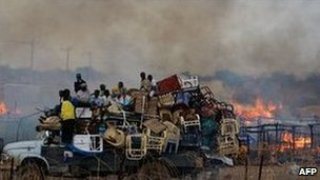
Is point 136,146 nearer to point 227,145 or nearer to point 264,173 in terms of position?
point 227,145

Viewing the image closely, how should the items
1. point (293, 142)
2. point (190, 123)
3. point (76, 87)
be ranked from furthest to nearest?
point (293, 142) < point (76, 87) < point (190, 123)

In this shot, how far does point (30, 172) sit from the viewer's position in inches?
495

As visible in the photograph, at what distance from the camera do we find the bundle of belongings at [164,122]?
1329cm

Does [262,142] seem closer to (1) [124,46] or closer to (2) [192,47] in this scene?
(2) [192,47]

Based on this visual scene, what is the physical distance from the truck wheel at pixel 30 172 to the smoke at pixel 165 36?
13.7 feet

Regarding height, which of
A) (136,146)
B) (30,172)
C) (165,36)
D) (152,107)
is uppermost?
(165,36)

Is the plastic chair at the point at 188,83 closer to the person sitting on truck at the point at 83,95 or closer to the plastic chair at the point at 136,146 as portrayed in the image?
the plastic chair at the point at 136,146

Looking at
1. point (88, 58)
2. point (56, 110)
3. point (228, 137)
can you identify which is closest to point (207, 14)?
point (88, 58)

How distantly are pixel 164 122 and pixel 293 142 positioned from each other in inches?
189

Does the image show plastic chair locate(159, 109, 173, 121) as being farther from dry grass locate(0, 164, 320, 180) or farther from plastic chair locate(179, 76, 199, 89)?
dry grass locate(0, 164, 320, 180)

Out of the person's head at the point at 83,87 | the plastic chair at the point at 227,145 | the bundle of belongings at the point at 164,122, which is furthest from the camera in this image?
the person's head at the point at 83,87

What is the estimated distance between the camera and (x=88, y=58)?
16.7m
